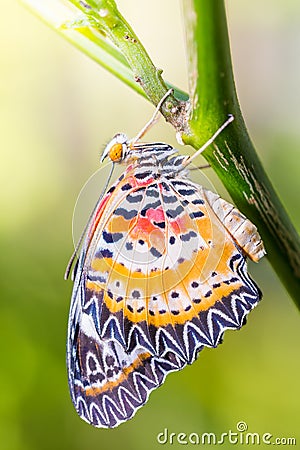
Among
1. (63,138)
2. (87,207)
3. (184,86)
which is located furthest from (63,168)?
(87,207)

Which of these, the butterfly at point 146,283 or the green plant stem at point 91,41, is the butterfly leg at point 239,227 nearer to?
the butterfly at point 146,283

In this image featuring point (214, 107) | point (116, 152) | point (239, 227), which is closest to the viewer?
point (214, 107)

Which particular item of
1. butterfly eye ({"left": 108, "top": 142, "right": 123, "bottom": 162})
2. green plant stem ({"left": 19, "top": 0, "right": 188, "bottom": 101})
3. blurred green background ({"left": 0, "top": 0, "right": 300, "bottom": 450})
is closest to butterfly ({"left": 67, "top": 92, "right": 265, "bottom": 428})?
butterfly eye ({"left": 108, "top": 142, "right": 123, "bottom": 162})

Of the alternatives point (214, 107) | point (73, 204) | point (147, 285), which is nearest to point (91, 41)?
point (214, 107)

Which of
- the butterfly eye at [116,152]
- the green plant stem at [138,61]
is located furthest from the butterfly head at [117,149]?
the green plant stem at [138,61]

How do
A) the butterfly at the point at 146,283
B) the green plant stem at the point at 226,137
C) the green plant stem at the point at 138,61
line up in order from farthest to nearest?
the butterfly at the point at 146,283
the green plant stem at the point at 138,61
the green plant stem at the point at 226,137

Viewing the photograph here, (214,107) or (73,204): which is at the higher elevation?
(214,107)

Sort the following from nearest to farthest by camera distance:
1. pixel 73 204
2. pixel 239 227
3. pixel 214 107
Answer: pixel 214 107 → pixel 239 227 → pixel 73 204

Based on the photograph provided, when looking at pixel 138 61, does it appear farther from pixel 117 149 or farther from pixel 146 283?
pixel 146 283

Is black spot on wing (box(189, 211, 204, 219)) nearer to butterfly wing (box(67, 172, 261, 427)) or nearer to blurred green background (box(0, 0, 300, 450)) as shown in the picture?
butterfly wing (box(67, 172, 261, 427))
